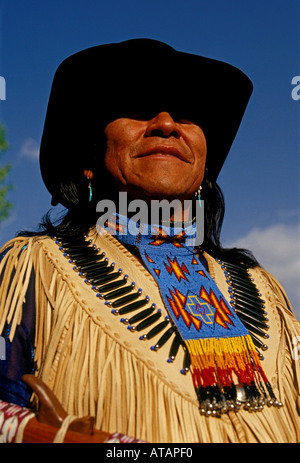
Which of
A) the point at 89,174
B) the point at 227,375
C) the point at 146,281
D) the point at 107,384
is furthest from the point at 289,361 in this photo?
the point at 89,174

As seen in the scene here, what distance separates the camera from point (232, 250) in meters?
3.03

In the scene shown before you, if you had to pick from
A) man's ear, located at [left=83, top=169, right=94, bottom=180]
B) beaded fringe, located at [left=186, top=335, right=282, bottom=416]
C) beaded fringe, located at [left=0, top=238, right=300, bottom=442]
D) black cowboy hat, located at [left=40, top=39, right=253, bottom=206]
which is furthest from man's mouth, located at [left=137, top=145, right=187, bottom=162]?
beaded fringe, located at [left=186, top=335, right=282, bottom=416]

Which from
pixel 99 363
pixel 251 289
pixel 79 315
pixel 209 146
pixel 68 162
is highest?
pixel 209 146

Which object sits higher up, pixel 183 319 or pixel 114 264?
pixel 114 264

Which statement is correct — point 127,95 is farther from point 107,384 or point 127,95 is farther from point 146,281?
point 107,384

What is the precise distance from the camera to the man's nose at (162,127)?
2.42 metres

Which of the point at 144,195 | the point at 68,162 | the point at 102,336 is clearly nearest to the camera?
the point at 102,336

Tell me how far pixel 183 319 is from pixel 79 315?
1.53 ft

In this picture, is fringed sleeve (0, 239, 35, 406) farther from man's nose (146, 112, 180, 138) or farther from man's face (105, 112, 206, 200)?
man's nose (146, 112, 180, 138)

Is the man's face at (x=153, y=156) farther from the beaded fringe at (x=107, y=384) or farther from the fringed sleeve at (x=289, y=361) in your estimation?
the fringed sleeve at (x=289, y=361)

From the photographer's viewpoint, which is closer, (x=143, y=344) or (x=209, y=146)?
(x=143, y=344)

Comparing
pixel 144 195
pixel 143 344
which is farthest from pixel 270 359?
pixel 144 195

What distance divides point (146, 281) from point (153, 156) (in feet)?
2.06

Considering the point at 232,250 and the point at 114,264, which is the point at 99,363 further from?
the point at 232,250
